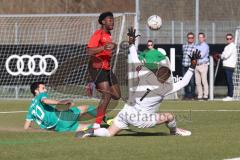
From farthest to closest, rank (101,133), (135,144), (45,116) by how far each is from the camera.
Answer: (45,116), (101,133), (135,144)

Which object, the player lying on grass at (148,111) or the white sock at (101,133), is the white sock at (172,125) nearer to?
the player lying on grass at (148,111)

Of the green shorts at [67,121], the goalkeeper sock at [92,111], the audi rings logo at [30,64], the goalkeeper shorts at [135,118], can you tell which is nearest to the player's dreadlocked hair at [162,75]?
the goalkeeper shorts at [135,118]

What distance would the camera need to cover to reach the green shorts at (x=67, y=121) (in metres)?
15.9

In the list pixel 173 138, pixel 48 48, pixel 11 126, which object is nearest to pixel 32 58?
pixel 48 48

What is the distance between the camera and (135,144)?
12.7 m

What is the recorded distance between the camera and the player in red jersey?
16047 mm

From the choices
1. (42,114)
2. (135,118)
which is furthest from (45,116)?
(135,118)

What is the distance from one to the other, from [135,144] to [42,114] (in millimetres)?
3679

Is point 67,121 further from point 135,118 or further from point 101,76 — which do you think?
point 135,118

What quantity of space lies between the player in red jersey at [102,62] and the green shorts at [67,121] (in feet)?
1.56

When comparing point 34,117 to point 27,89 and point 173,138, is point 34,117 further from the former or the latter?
point 27,89

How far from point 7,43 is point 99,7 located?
20706 mm

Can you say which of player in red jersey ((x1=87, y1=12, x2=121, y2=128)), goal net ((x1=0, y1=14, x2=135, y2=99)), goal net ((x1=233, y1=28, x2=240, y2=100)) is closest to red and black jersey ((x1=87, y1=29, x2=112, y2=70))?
player in red jersey ((x1=87, y1=12, x2=121, y2=128))

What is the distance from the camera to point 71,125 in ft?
52.4
